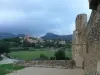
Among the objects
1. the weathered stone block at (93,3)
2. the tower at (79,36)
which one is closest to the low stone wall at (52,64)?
the tower at (79,36)

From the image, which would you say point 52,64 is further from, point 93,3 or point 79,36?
point 93,3

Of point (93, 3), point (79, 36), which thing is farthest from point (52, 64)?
point (93, 3)

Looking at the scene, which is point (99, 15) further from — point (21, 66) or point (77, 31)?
point (21, 66)

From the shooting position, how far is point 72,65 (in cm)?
2923

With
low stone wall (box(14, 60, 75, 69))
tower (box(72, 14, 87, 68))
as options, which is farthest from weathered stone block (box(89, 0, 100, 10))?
low stone wall (box(14, 60, 75, 69))

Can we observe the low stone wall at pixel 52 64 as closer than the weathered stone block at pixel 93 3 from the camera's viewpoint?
No

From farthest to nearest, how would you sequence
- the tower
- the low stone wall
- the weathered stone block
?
the low stone wall, the tower, the weathered stone block

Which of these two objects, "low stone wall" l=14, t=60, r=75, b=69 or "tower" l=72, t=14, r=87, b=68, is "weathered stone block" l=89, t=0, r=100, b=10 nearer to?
"tower" l=72, t=14, r=87, b=68

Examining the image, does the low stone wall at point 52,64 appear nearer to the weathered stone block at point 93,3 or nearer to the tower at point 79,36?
the tower at point 79,36

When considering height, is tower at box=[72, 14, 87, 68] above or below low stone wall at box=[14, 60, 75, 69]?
above

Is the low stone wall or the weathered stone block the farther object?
the low stone wall

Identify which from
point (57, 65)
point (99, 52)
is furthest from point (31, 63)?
point (99, 52)

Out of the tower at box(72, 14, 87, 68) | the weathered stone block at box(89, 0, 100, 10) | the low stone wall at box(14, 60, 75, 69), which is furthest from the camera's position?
the low stone wall at box(14, 60, 75, 69)

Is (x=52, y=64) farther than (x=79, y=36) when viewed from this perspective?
Yes
